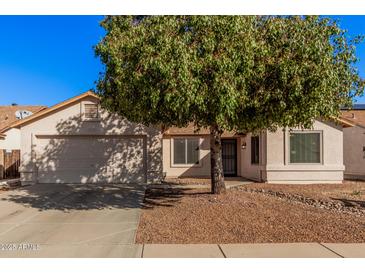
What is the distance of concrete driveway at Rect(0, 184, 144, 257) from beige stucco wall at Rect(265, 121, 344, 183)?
6274 mm

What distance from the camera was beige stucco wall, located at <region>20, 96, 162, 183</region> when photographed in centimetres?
1730

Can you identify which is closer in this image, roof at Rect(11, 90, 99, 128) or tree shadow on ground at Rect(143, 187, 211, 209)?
tree shadow on ground at Rect(143, 187, 211, 209)

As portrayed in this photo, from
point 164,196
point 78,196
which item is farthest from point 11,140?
point 164,196

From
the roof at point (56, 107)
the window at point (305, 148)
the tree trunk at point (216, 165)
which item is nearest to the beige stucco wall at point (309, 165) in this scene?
the window at point (305, 148)

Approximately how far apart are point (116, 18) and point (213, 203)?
5788 mm

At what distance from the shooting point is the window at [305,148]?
16500mm

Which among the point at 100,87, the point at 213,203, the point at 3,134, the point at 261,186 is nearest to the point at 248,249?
the point at 213,203

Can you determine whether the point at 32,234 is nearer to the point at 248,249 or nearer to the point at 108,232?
the point at 108,232

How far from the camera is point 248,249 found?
6391 mm

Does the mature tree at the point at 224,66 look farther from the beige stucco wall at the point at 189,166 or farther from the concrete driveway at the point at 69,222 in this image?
the beige stucco wall at the point at 189,166

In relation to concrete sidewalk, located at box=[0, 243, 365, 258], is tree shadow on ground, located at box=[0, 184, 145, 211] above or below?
below

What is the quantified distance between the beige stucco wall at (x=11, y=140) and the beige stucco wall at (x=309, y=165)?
17088 millimetres

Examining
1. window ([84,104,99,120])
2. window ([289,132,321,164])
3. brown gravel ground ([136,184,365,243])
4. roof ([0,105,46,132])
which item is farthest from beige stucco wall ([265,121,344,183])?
roof ([0,105,46,132])

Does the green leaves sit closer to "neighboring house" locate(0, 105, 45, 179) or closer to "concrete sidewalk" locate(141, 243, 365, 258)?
"concrete sidewalk" locate(141, 243, 365, 258)
